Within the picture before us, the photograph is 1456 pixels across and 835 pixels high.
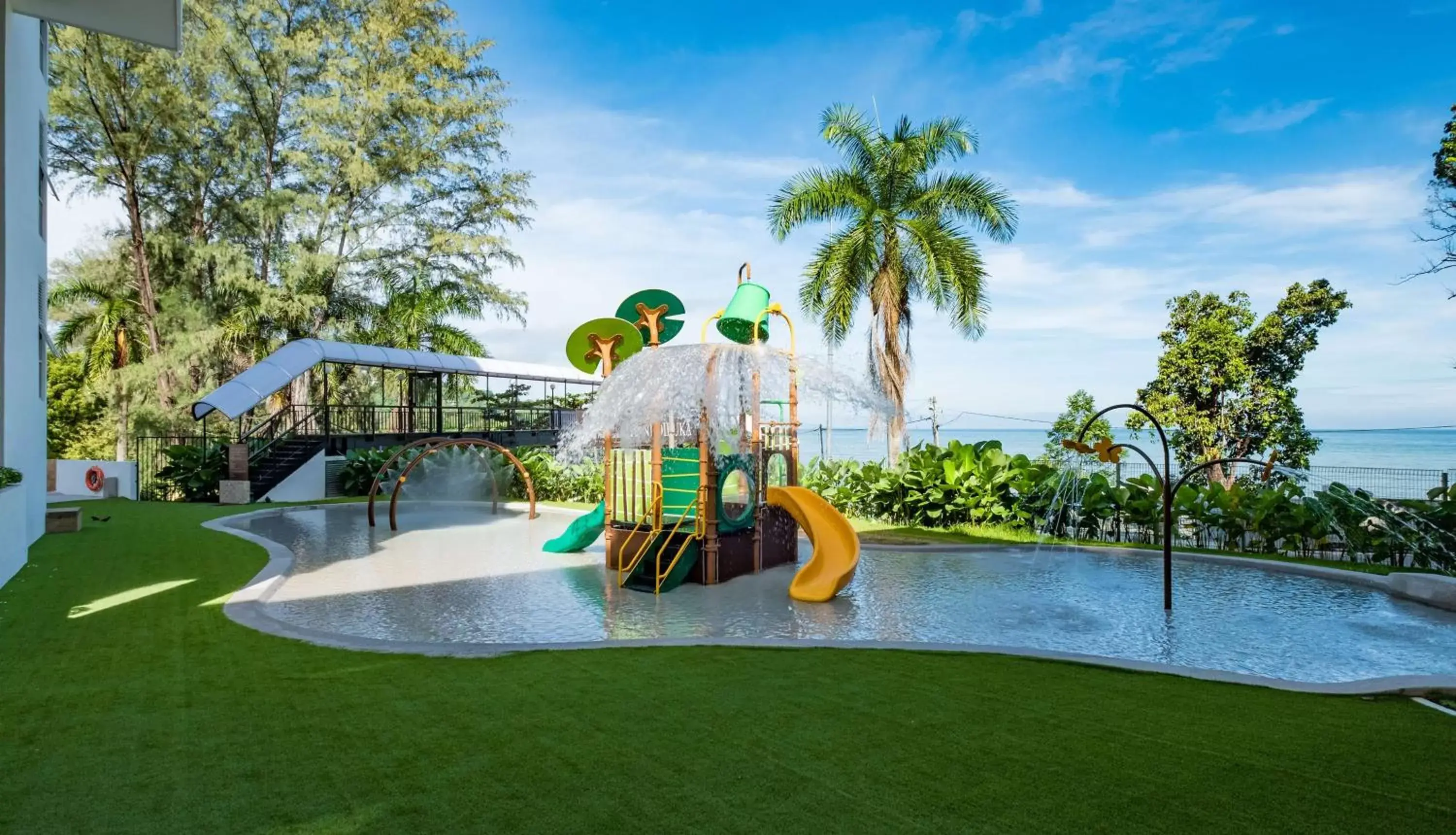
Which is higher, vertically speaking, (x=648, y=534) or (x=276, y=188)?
(x=276, y=188)

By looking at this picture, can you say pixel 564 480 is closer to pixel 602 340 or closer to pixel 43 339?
pixel 602 340

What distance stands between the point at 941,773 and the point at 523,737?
7.00 ft

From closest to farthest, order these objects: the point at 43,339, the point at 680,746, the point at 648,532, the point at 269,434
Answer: the point at 680,746
the point at 648,532
the point at 43,339
the point at 269,434

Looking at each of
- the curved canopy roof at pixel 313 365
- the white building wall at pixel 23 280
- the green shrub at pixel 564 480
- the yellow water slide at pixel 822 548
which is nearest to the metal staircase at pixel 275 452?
the curved canopy roof at pixel 313 365

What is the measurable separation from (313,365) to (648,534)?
15.2m

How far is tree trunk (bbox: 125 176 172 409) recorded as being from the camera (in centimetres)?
2708

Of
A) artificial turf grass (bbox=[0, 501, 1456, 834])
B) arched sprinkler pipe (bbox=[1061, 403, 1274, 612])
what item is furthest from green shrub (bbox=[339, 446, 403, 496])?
arched sprinkler pipe (bbox=[1061, 403, 1274, 612])

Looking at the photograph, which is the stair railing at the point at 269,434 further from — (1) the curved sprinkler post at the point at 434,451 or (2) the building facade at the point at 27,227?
(2) the building facade at the point at 27,227

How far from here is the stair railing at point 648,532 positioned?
10195mm

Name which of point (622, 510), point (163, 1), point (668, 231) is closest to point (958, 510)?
point (622, 510)

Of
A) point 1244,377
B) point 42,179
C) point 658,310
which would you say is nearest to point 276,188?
point 42,179

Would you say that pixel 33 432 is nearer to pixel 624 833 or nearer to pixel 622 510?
pixel 622 510

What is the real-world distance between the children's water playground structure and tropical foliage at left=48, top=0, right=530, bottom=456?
63.5 feet

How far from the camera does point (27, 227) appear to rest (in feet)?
38.4
